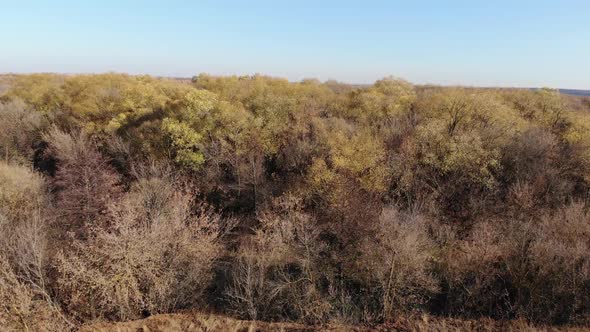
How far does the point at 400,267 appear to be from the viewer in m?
18.9

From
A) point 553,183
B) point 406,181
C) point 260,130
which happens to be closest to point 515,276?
point 406,181

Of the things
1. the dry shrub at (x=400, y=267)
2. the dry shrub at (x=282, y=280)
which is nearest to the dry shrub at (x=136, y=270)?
the dry shrub at (x=282, y=280)

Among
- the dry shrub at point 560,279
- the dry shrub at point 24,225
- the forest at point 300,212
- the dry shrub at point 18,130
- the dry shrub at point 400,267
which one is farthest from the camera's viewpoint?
the dry shrub at point 18,130

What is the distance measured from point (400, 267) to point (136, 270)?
13976mm

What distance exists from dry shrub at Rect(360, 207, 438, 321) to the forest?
11 centimetres

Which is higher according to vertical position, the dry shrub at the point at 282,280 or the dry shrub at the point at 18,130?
the dry shrub at the point at 18,130

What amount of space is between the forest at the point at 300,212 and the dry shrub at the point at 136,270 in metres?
0.11

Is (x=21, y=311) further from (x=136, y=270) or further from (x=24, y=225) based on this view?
(x=24, y=225)

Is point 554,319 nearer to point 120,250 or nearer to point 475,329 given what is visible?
point 475,329

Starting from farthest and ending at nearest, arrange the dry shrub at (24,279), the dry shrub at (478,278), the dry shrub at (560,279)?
1. the dry shrub at (478,278)
2. the dry shrub at (560,279)
3. the dry shrub at (24,279)

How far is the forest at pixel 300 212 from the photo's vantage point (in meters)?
17.6

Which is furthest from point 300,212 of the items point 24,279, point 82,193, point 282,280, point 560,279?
point 24,279

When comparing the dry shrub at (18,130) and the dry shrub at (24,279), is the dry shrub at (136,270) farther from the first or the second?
the dry shrub at (18,130)

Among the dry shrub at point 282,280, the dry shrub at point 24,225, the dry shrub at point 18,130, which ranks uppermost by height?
the dry shrub at point 18,130
